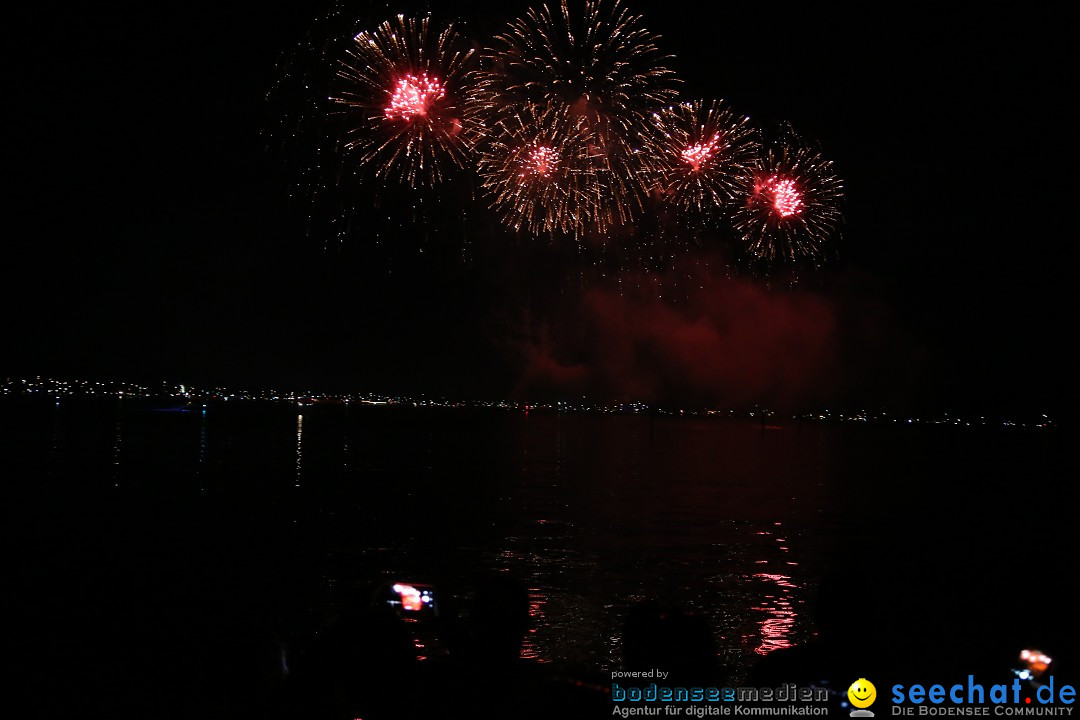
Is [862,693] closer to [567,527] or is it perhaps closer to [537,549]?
[537,549]

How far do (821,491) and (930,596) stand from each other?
65.9ft

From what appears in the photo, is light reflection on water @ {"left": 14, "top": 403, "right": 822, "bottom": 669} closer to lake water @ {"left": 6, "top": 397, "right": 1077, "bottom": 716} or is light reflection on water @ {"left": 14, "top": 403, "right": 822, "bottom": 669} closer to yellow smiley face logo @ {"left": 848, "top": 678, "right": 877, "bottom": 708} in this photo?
lake water @ {"left": 6, "top": 397, "right": 1077, "bottom": 716}

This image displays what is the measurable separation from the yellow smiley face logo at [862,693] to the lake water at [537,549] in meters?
0.58

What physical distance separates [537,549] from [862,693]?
52.6 feet

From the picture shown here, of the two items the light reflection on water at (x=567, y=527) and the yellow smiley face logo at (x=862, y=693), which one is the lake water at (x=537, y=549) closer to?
the light reflection on water at (x=567, y=527)

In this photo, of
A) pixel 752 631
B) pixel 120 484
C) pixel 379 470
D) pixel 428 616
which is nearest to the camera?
pixel 428 616

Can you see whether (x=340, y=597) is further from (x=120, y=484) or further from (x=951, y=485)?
(x=951, y=485)

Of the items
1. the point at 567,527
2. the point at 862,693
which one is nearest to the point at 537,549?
the point at 567,527

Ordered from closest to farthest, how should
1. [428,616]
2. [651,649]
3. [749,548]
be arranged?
[651,649] < [428,616] < [749,548]

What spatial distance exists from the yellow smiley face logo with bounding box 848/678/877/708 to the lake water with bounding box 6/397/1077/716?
0.58 m

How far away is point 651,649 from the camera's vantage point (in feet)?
12.5

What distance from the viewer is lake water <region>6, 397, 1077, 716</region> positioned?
38.8 feet

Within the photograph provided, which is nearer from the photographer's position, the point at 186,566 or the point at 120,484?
the point at 186,566

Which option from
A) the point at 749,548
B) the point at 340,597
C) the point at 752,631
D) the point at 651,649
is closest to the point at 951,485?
the point at 749,548
